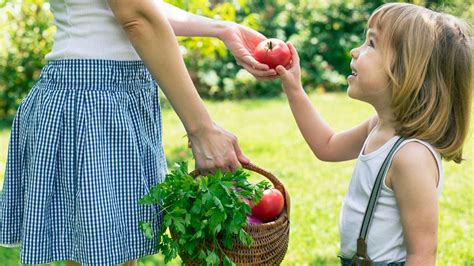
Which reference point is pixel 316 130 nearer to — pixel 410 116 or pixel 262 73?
pixel 262 73

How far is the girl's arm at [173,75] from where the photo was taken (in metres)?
2.21

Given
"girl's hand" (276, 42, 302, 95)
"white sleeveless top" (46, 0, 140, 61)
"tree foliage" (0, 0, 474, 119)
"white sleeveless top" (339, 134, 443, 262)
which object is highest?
"white sleeveless top" (46, 0, 140, 61)

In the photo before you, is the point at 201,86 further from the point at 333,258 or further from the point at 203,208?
the point at 203,208

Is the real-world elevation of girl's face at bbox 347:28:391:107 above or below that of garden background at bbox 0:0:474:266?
above

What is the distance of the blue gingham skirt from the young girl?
0.71 metres

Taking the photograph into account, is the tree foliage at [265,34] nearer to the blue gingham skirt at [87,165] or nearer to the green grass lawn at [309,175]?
the green grass lawn at [309,175]

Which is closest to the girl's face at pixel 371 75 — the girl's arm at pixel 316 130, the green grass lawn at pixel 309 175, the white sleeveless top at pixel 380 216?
the white sleeveless top at pixel 380 216

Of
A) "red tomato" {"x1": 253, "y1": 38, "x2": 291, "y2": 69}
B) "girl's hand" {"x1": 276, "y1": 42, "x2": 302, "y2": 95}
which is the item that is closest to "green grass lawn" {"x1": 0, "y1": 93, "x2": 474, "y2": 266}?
"girl's hand" {"x1": 276, "y1": 42, "x2": 302, "y2": 95}

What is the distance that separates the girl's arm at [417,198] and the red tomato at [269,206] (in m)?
0.37

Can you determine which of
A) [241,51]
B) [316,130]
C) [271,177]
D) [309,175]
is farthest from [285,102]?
[271,177]

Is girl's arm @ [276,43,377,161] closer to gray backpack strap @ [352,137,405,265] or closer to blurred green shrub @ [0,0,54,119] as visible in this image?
gray backpack strap @ [352,137,405,265]

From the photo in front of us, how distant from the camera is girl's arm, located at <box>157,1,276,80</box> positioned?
2.80 m

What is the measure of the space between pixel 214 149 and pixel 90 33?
501 millimetres

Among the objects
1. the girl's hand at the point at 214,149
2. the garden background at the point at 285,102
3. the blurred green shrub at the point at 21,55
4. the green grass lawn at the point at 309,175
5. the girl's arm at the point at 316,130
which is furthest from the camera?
the blurred green shrub at the point at 21,55
